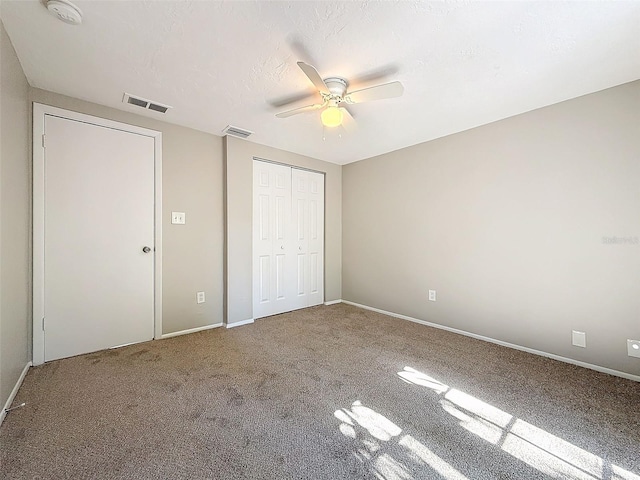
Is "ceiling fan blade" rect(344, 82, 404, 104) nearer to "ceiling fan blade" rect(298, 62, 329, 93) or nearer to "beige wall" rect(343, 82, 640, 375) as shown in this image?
"ceiling fan blade" rect(298, 62, 329, 93)

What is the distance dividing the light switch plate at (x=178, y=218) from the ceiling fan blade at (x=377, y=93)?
212 centimetres

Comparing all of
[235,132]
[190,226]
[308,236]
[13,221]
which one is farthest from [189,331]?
[235,132]

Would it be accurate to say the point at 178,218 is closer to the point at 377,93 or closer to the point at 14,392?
the point at 14,392

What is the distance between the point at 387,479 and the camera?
1232 millimetres

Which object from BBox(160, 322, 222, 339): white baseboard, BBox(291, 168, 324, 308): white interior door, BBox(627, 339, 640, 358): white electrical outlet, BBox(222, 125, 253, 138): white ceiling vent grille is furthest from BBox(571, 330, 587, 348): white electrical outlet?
BBox(222, 125, 253, 138): white ceiling vent grille

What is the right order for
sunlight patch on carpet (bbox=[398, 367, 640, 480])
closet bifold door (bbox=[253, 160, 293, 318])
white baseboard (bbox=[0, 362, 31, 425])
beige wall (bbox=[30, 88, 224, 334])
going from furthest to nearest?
closet bifold door (bbox=[253, 160, 293, 318]) < beige wall (bbox=[30, 88, 224, 334]) < white baseboard (bbox=[0, 362, 31, 425]) < sunlight patch on carpet (bbox=[398, 367, 640, 480])

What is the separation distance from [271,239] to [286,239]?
0.25m

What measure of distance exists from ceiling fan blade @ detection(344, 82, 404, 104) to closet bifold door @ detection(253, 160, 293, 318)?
6.31 ft

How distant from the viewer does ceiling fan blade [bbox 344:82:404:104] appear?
5.92 ft

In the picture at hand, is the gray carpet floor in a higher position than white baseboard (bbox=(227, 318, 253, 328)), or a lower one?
lower

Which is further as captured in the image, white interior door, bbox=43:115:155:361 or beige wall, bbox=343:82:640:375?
white interior door, bbox=43:115:155:361

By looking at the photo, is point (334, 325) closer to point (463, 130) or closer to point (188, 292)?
point (188, 292)

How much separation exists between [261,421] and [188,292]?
1.93 meters

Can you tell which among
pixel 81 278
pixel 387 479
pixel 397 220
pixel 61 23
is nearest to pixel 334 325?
pixel 397 220
